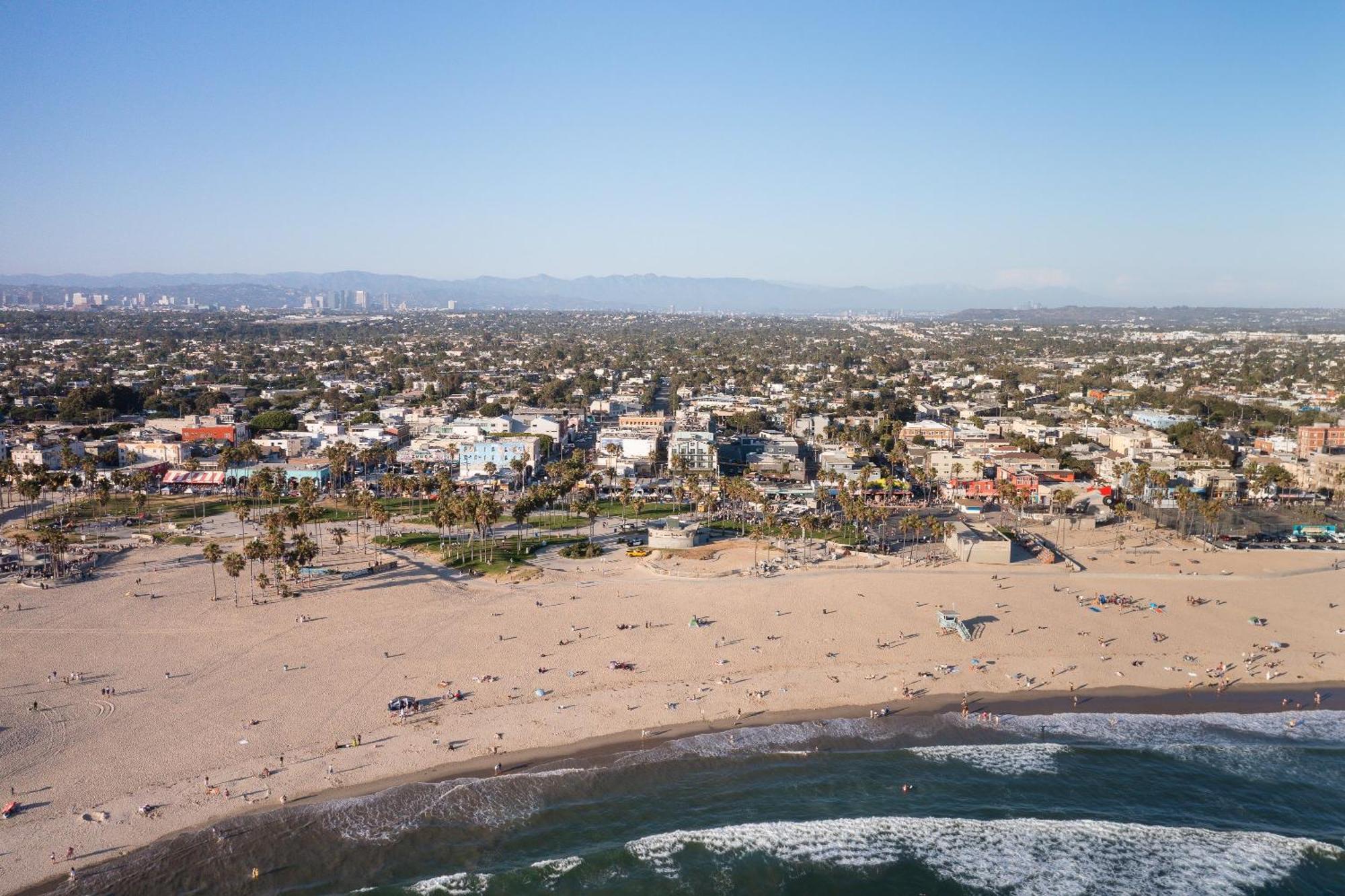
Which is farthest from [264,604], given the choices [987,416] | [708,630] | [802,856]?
[987,416]

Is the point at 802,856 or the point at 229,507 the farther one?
the point at 229,507

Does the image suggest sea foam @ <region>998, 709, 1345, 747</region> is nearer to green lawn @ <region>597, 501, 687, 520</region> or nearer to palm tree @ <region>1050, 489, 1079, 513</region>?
palm tree @ <region>1050, 489, 1079, 513</region>

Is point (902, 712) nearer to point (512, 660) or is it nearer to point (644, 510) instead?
point (512, 660)

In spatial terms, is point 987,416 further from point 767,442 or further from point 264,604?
point 264,604

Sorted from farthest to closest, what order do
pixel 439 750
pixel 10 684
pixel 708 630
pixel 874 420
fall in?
1. pixel 874 420
2. pixel 708 630
3. pixel 10 684
4. pixel 439 750

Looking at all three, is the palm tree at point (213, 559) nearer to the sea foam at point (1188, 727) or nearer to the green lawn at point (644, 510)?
the green lawn at point (644, 510)

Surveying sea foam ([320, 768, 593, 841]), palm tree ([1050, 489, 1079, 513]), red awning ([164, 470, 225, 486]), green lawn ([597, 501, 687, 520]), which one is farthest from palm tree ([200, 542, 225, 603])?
palm tree ([1050, 489, 1079, 513])

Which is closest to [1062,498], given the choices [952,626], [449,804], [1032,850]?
[952,626]
